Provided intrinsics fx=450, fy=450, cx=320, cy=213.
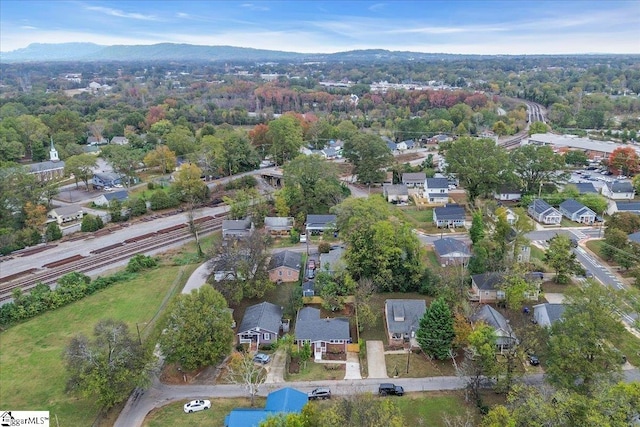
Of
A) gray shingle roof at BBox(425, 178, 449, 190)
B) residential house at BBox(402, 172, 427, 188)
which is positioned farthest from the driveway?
residential house at BBox(402, 172, 427, 188)

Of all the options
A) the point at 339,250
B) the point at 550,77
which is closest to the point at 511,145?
the point at 339,250

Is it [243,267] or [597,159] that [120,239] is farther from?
[597,159]

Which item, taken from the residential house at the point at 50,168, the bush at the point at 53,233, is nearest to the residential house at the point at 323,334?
the bush at the point at 53,233

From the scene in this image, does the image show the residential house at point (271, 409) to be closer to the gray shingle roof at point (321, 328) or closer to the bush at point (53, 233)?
the gray shingle roof at point (321, 328)

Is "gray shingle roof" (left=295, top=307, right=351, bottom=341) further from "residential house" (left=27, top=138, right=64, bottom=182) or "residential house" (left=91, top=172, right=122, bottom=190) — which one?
"residential house" (left=27, top=138, right=64, bottom=182)

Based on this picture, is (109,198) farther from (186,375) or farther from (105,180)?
(186,375)

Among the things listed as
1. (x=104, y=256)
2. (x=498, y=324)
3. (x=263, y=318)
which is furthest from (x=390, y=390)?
(x=104, y=256)
